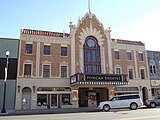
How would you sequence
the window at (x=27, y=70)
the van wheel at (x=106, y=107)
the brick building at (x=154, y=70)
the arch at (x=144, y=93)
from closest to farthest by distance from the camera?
the van wheel at (x=106, y=107) → the window at (x=27, y=70) → the arch at (x=144, y=93) → the brick building at (x=154, y=70)

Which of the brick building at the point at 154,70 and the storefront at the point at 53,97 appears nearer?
the storefront at the point at 53,97

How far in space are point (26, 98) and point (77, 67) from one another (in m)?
8.90

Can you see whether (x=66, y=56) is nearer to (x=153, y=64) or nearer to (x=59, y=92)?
(x=59, y=92)

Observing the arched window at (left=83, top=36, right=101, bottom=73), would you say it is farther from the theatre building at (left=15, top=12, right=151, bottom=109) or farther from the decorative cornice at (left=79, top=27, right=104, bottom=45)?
the decorative cornice at (left=79, top=27, right=104, bottom=45)

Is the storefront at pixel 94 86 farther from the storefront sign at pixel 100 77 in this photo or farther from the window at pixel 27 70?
the window at pixel 27 70

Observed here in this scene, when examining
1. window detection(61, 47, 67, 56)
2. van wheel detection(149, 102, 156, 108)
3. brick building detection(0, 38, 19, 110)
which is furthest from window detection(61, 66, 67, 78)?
van wheel detection(149, 102, 156, 108)

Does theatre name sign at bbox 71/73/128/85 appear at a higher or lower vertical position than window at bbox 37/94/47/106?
higher

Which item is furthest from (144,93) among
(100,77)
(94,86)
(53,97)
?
(53,97)

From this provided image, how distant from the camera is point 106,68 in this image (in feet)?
105

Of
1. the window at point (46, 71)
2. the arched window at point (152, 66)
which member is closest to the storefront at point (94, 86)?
the window at point (46, 71)

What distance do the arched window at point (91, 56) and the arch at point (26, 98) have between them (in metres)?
9.38

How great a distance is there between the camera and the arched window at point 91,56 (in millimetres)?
31234

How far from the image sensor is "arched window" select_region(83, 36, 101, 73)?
31234 mm

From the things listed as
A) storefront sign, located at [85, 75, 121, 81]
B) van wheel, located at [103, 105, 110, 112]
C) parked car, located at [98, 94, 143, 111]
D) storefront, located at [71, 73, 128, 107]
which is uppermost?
storefront sign, located at [85, 75, 121, 81]
